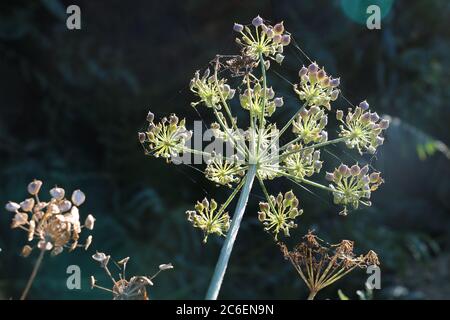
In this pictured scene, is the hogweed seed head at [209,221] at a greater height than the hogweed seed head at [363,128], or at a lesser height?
lesser

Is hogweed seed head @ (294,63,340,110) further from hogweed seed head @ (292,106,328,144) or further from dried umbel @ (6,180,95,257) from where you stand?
dried umbel @ (6,180,95,257)

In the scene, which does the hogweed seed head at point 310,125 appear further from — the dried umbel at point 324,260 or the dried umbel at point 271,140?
the dried umbel at point 324,260

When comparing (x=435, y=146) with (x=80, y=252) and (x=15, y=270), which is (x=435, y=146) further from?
(x=15, y=270)

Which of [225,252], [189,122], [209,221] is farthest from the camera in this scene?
[189,122]

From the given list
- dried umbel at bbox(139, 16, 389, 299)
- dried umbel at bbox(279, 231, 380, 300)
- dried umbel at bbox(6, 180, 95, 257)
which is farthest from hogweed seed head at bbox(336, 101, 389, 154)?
dried umbel at bbox(6, 180, 95, 257)

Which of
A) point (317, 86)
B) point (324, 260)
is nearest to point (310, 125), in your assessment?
point (317, 86)

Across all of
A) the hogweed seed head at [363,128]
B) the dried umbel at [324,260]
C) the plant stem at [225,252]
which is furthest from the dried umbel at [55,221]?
the hogweed seed head at [363,128]

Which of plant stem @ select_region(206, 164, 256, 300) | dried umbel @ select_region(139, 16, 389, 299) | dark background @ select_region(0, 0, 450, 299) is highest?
dark background @ select_region(0, 0, 450, 299)

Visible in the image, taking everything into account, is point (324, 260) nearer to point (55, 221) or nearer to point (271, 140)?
point (271, 140)
